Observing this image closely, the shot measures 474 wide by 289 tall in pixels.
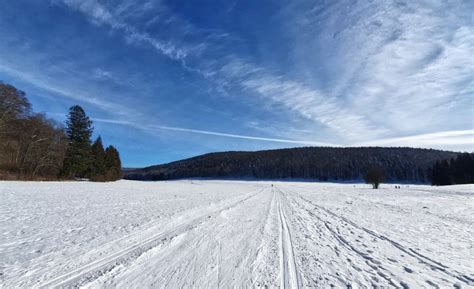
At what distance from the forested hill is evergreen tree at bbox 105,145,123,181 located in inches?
3164

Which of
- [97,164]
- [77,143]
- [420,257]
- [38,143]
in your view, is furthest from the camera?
[97,164]

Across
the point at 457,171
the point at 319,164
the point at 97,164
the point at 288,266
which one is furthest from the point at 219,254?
the point at 319,164

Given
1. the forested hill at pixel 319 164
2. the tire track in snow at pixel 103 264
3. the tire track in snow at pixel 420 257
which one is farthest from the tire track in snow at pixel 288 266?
the forested hill at pixel 319 164

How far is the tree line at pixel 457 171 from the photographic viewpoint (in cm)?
6406

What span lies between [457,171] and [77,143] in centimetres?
9638

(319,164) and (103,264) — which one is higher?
(319,164)

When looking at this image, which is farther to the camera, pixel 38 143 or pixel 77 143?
pixel 77 143

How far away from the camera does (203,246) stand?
5758mm

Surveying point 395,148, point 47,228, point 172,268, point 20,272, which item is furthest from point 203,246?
point 395,148

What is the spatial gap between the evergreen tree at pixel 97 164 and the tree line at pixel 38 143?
29cm

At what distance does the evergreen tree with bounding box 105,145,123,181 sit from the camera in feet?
179

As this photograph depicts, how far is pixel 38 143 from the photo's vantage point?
108 ft

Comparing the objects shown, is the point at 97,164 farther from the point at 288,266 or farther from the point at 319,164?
the point at 319,164

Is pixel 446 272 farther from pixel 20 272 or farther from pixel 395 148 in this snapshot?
pixel 395 148
